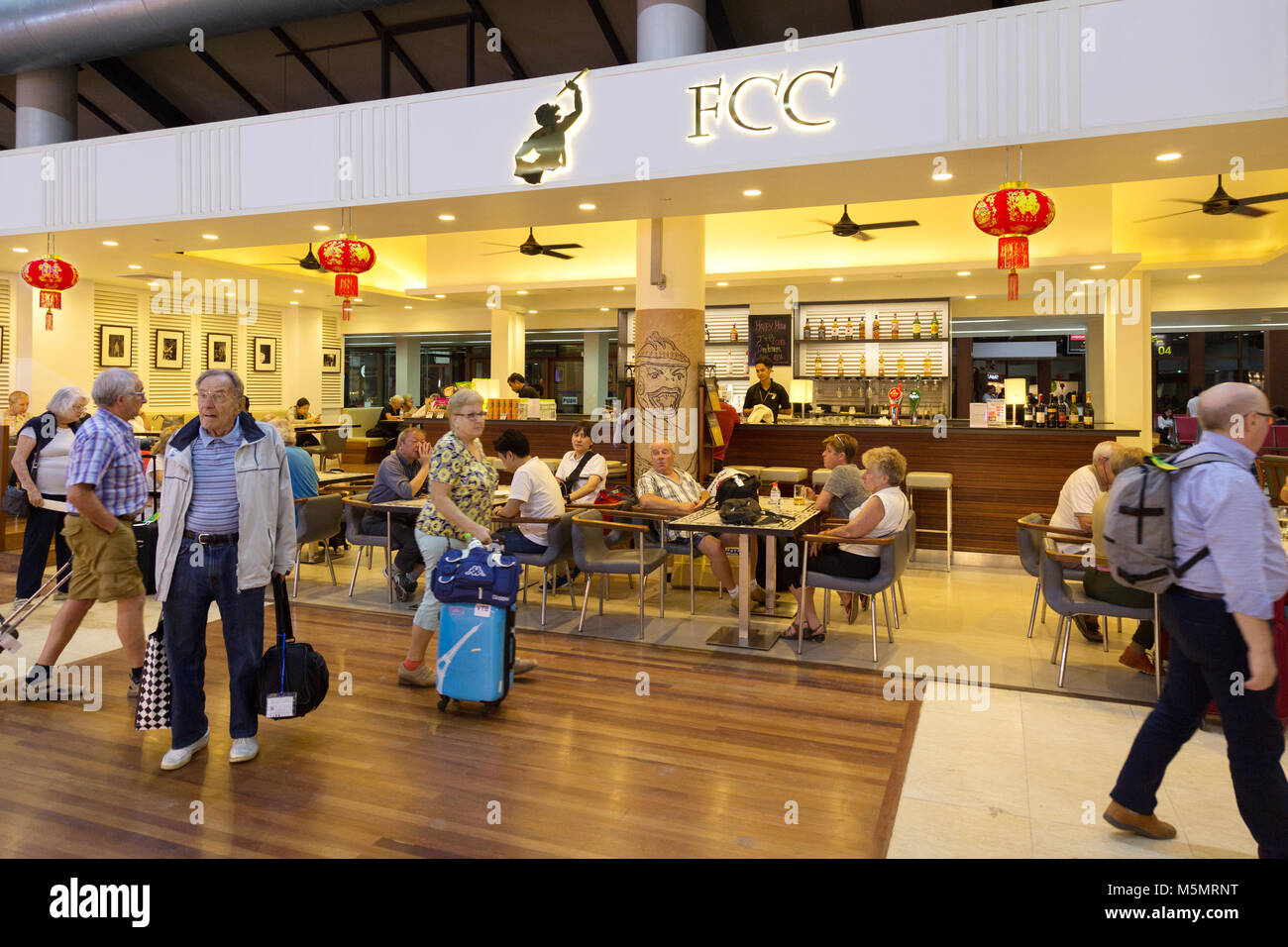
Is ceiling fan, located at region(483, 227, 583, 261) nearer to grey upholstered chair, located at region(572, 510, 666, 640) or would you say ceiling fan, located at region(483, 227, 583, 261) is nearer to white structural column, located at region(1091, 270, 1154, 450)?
grey upholstered chair, located at region(572, 510, 666, 640)

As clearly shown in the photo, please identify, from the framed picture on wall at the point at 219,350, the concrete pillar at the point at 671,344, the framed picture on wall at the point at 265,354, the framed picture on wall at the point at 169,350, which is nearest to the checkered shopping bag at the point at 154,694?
the concrete pillar at the point at 671,344

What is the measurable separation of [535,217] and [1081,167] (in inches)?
173

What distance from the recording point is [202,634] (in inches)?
138

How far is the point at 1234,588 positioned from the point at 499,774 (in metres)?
2.64

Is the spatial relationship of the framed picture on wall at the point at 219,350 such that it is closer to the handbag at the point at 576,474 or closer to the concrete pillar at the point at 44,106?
the concrete pillar at the point at 44,106

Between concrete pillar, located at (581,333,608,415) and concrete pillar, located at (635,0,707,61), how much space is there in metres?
9.81

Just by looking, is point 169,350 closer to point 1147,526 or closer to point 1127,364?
point 1127,364

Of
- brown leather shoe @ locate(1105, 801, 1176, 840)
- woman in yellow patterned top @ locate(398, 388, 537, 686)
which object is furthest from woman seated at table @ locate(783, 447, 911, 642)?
brown leather shoe @ locate(1105, 801, 1176, 840)

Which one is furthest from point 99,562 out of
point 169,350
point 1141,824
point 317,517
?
point 169,350

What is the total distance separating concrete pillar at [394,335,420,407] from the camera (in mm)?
18578

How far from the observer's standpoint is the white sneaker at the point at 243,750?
138 inches
